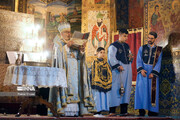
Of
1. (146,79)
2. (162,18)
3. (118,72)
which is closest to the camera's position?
(146,79)

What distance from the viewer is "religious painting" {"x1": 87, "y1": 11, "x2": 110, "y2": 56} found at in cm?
1052

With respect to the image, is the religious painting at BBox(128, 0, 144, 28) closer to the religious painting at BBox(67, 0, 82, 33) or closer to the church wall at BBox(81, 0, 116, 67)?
the church wall at BBox(81, 0, 116, 67)

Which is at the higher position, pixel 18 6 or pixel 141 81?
pixel 18 6

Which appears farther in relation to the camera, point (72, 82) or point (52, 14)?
point (52, 14)

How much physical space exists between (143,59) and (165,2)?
2.09 meters

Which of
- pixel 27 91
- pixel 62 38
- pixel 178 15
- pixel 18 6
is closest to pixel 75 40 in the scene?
pixel 62 38

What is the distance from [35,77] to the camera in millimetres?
5246

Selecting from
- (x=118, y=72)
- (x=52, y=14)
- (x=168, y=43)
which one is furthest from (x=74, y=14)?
(x=118, y=72)

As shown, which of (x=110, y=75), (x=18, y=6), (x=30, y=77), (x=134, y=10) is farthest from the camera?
(x=18, y=6)

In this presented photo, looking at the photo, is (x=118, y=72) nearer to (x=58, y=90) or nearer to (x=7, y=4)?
(x=58, y=90)

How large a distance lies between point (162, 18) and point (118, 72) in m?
2.31

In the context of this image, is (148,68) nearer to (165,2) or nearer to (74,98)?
(165,2)

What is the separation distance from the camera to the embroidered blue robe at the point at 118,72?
26.8 ft

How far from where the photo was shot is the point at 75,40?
6070 millimetres
